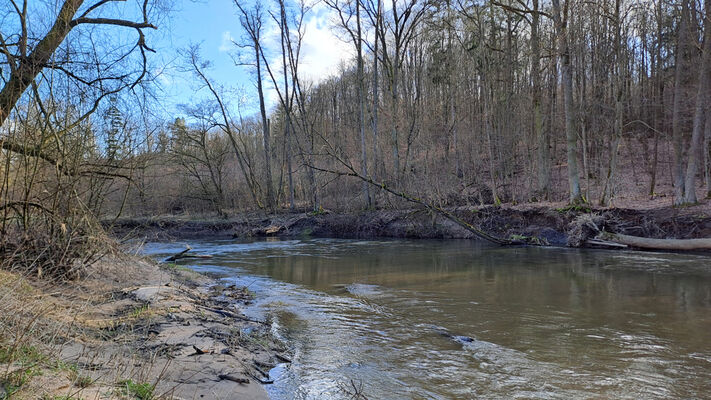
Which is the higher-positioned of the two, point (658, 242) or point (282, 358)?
point (658, 242)

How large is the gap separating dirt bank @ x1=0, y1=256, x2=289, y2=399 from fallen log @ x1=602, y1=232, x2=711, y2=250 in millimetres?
14449

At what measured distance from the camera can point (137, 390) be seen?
11.6 ft

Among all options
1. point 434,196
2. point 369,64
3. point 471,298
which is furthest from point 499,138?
point 369,64

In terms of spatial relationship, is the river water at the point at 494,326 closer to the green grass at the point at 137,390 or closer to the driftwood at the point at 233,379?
the driftwood at the point at 233,379

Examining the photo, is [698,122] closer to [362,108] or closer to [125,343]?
[362,108]

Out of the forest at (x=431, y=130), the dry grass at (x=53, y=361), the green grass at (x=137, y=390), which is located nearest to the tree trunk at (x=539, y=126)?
the forest at (x=431, y=130)

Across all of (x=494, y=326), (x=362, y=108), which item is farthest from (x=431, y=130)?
(x=494, y=326)

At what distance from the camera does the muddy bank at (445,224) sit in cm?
1630

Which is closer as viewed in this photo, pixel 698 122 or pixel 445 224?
pixel 698 122

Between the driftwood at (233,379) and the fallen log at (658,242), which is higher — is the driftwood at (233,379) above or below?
below

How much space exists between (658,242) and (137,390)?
17.6 m

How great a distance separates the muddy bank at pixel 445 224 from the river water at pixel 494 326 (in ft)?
6.71

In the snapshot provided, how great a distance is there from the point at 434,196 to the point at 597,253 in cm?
1013

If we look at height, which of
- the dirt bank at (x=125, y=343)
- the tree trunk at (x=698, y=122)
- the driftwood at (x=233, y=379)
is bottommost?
the driftwood at (x=233, y=379)
